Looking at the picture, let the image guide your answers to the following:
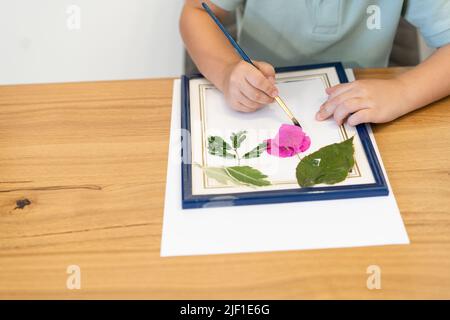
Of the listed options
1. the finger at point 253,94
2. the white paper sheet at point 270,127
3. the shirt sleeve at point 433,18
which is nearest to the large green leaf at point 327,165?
the white paper sheet at point 270,127

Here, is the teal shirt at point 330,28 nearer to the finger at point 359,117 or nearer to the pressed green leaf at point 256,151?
the finger at point 359,117

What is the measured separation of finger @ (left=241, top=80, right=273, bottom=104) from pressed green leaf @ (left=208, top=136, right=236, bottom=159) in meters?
0.07

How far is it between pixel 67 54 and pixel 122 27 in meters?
0.15

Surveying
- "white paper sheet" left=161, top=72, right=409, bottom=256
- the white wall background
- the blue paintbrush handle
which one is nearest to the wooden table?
"white paper sheet" left=161, top=72, right=409, bottom=256

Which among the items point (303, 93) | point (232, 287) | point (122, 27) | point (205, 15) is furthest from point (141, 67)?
point (232, 287)

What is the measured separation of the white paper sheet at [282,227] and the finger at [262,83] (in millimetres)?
171

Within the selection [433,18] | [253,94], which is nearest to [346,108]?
[253,94]

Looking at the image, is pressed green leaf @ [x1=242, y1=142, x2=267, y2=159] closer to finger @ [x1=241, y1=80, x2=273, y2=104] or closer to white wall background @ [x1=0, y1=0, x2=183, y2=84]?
finger @ [x1=241, y1=80, x2=273, y2=104]

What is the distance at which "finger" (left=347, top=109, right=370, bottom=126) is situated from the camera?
67 centimetres

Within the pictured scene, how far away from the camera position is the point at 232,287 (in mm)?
517

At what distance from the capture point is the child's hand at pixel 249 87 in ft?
2.23

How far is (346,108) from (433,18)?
0.24 meters

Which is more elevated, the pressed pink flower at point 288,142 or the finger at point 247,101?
the finger at point 247,101
